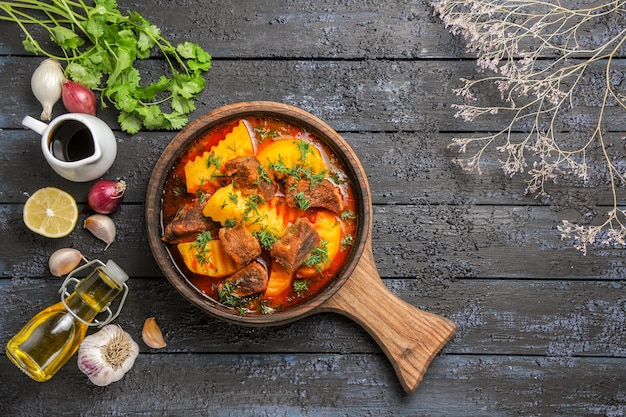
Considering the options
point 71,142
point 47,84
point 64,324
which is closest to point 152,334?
point 64,324

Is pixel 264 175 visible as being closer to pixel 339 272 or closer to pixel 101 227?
pixel 339 272

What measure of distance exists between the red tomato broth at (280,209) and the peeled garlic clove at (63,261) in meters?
0.47

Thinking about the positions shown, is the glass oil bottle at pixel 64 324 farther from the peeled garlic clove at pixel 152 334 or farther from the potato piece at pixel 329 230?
the potato piece at pixel 329 230

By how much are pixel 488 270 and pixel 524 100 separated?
66cm

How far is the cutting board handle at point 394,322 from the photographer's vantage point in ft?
6.73

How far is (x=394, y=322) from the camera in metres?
2.08

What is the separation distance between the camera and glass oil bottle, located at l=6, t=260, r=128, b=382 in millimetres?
1932

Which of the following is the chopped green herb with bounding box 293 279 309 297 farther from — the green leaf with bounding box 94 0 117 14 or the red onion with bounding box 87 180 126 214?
the green leaf with bounding box 94 0 117 14

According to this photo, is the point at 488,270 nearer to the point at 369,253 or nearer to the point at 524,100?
the point at 369,253

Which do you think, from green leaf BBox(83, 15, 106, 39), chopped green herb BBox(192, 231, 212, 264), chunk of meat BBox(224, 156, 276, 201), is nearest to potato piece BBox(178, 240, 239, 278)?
chopped green herb BBox(192, 231, 212, 264)

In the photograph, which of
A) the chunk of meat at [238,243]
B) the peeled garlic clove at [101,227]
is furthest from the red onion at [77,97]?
the chunk of meat at [238,243]

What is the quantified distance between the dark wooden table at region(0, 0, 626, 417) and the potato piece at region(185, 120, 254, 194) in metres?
0.34

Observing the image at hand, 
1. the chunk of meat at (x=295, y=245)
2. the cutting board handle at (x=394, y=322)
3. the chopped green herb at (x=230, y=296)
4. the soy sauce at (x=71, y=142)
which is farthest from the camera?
the cutting board handle at (x=394, y=322)

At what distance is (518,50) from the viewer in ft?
7.20
